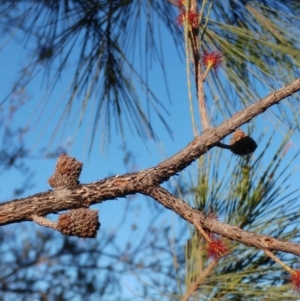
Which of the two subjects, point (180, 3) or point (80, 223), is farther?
point (180, 3)

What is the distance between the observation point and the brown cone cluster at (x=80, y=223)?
0.36 m

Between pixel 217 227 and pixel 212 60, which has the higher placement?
pixel 212 60

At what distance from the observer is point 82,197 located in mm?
386

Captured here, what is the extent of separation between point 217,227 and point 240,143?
9cm

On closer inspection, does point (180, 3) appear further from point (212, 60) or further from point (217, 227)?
point (217, 227)

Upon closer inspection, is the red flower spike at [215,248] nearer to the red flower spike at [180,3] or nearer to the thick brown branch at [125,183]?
the thick brown branch at [125,183]

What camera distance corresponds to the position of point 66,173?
1.30 ft

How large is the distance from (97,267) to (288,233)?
79cm

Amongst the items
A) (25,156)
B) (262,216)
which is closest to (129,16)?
(262,216)

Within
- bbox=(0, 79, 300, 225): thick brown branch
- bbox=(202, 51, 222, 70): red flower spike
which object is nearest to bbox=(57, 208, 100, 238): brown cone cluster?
bbox=(0, 79, 300, 225): thick brown branch

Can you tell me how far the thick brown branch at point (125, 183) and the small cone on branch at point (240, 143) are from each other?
32 mm

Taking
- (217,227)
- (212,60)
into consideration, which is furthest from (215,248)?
(212,60)

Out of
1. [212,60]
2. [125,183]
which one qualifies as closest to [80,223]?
[125,183]

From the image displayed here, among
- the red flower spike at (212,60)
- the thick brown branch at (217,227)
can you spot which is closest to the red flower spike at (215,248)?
the thick brown branch at (217,227)
